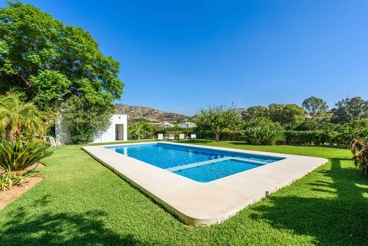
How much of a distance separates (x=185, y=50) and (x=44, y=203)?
74.9ft

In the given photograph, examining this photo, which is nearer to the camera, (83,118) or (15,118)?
(15,118)

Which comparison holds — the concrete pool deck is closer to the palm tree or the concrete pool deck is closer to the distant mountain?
the palm tree

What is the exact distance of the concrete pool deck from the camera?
122 inches

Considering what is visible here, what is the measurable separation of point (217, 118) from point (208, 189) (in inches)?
499

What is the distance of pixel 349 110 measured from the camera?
46.4 metres

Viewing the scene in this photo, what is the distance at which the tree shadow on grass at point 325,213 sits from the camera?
252 cm

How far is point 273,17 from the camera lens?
13.5m

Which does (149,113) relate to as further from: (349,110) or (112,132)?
(349,110)

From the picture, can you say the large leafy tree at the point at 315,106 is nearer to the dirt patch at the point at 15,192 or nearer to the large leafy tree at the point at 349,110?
the large leafy tree at the point at 349,110

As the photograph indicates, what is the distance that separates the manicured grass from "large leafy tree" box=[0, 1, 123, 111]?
14.5 meters

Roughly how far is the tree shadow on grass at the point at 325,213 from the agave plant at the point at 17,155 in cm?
679

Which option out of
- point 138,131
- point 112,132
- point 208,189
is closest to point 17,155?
point 208,189

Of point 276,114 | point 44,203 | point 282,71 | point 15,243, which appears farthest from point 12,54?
point 276,114

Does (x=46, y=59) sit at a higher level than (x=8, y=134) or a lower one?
higher
